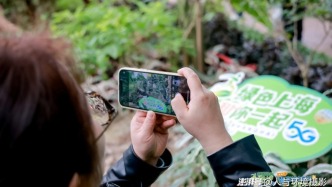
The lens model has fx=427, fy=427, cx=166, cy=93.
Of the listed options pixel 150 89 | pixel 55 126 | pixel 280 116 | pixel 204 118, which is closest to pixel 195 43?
pixel 280 116

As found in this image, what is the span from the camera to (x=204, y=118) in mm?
837

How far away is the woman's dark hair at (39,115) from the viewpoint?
598mm

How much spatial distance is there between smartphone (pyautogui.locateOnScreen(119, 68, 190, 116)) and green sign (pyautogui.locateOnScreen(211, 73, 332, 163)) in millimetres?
488

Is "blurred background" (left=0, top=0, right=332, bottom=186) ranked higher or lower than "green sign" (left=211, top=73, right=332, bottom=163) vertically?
lower

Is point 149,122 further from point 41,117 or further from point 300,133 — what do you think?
point 300,133

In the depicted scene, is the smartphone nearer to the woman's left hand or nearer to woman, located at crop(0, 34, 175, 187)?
the woman's left hand

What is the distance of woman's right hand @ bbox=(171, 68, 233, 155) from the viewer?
0.84 metres

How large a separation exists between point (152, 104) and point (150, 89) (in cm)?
4

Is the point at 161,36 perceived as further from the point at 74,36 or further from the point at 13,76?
the point at 13,76

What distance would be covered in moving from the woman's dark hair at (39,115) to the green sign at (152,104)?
0.29 m

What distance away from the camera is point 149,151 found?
103 cm

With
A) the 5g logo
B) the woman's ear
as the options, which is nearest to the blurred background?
the 5g logo

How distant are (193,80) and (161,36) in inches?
98.9

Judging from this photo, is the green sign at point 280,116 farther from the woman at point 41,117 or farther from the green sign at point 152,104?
the woman at point 41,117
